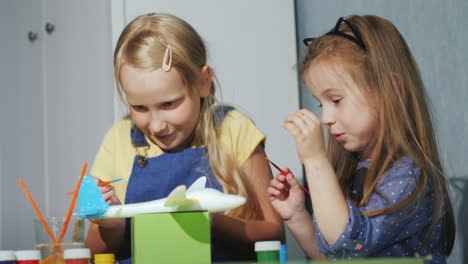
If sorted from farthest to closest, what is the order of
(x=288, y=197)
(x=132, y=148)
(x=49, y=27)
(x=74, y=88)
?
Answer: (x=49, y=27) < (x=74, y=88) < (x=132, y=148) < (x=288, y=197)

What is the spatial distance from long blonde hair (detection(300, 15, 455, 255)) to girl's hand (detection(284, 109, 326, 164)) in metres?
0.10

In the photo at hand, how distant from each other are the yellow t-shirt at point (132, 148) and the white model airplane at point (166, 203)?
36 centimetres

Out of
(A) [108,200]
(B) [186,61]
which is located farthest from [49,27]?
(A) [108,200]

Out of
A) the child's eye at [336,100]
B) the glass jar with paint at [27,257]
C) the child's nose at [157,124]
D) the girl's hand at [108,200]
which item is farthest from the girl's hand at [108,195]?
the child's eye at [336,100]

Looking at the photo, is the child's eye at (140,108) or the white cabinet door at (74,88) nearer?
the child's eye at (140,108)

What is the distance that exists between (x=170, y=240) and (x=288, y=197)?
399 mm

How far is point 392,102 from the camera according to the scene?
3.38 ft

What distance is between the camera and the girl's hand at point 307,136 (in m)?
0.98

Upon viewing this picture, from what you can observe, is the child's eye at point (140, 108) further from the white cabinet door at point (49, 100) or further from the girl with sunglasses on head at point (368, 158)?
the white cabinet door at point (49, 100)

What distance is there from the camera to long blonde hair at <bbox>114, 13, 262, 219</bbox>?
44.9 inches

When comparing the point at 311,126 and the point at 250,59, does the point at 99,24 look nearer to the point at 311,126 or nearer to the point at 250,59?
the point at 250,59

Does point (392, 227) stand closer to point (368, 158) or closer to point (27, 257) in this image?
point (368, 158)

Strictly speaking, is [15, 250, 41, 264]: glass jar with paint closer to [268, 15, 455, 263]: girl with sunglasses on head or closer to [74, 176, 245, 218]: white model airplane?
[74, 176, 245, 218]: white model airplane

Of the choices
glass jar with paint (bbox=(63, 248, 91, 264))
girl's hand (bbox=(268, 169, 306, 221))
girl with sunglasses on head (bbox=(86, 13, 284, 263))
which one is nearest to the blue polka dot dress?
girl's hand (bbox=(268, 169, 306, 221))
